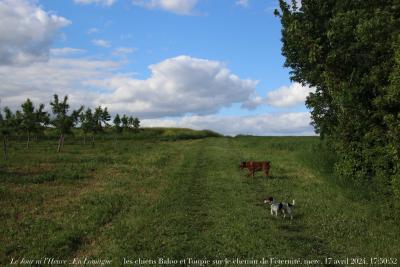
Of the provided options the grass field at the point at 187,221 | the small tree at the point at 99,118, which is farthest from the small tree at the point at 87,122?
the grass field at the point at 187,221

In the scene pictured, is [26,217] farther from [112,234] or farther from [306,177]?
[306,177]

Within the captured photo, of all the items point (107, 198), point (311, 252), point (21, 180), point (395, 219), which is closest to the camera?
point (311, 252)

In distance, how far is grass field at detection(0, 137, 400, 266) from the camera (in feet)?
37.8

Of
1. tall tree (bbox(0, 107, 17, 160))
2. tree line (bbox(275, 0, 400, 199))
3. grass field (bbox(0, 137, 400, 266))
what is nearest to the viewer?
grass field (bbox(0, 137, 400, 266))

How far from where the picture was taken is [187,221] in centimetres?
1500

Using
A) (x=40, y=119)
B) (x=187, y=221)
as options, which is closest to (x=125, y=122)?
(x=40, y=119)

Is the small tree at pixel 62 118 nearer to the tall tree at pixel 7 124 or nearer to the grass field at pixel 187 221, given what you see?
the tall tree at pixel 7 124

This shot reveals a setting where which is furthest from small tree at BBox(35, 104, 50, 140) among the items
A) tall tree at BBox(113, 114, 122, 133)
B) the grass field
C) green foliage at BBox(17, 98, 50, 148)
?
the grass field

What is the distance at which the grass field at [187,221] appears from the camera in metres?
11.5

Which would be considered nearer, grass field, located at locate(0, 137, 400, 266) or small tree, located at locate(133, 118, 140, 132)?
grass field, located at locate(0, 137, 400, 266)

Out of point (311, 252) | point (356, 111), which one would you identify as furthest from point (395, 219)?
point (311, 252)

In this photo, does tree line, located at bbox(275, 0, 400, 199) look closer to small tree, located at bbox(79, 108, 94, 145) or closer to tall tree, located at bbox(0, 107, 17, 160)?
tall tree, located at bbox(0, 107, 17, 160)

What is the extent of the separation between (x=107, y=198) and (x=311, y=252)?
11.1 meters

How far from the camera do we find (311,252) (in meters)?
11.5
